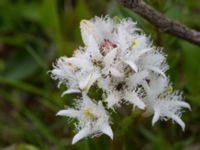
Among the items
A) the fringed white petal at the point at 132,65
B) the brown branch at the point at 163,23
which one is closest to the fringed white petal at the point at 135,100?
the fringed white petal at the point at 132,65

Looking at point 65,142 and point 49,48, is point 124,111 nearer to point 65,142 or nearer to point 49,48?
point 65,142

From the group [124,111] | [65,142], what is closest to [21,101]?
[65,142]

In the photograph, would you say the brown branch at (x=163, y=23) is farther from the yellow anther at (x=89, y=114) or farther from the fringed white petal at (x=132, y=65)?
the yellow anther at (x=89, y=114)

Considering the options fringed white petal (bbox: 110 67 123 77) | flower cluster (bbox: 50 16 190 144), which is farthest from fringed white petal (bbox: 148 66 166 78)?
fringed white petal (bbox: 110 67 123 77)

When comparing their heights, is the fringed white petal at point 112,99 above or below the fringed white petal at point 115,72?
below

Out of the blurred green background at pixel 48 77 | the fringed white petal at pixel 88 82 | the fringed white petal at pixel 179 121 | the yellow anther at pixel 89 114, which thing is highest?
the blurred green background at pixel 48 77

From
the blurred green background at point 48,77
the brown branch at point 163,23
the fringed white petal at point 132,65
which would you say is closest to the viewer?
the fringed white petal at point 132,65

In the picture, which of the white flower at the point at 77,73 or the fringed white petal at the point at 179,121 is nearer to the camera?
the white flower at the point at 77,73
